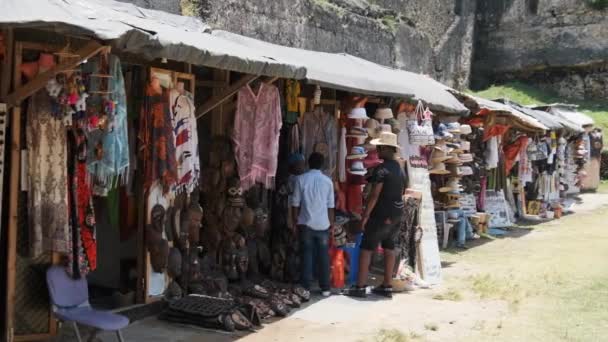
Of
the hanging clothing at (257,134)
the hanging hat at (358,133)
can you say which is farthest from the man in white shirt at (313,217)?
the hanging hat at (358,133)

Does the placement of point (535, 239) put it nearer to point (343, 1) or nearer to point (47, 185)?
point (343, 1)

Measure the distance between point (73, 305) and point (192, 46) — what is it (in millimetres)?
2133

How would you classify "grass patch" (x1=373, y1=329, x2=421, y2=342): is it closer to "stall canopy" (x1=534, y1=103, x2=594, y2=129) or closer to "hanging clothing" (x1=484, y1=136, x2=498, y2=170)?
"hanging clothing" (x1=484, y1=136, x2=498, y2=170)

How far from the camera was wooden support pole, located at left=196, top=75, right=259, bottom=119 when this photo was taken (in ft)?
23.0

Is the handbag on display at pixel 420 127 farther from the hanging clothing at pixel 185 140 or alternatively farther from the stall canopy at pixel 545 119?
the stall canopy at pixel 545 119

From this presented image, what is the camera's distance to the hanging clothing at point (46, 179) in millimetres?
5316

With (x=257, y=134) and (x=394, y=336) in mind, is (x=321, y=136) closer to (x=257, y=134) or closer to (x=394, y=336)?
(x=257, y=134)

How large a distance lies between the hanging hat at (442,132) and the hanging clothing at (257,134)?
392cm

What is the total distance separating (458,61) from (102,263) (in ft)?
84.8

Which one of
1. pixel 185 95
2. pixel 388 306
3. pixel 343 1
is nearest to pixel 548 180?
pixel 343 1

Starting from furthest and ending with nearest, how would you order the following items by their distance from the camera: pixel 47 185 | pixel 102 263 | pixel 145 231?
1. pixel 102 263
2. pixel 145 231
3. pixel 47 185

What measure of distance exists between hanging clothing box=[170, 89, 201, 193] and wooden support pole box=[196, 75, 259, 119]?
8.1 inches

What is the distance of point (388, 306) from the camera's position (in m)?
7.57

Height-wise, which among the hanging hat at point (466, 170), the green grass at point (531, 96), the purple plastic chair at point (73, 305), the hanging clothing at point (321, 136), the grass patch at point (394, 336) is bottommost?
the grass patch at point (394, 336)
